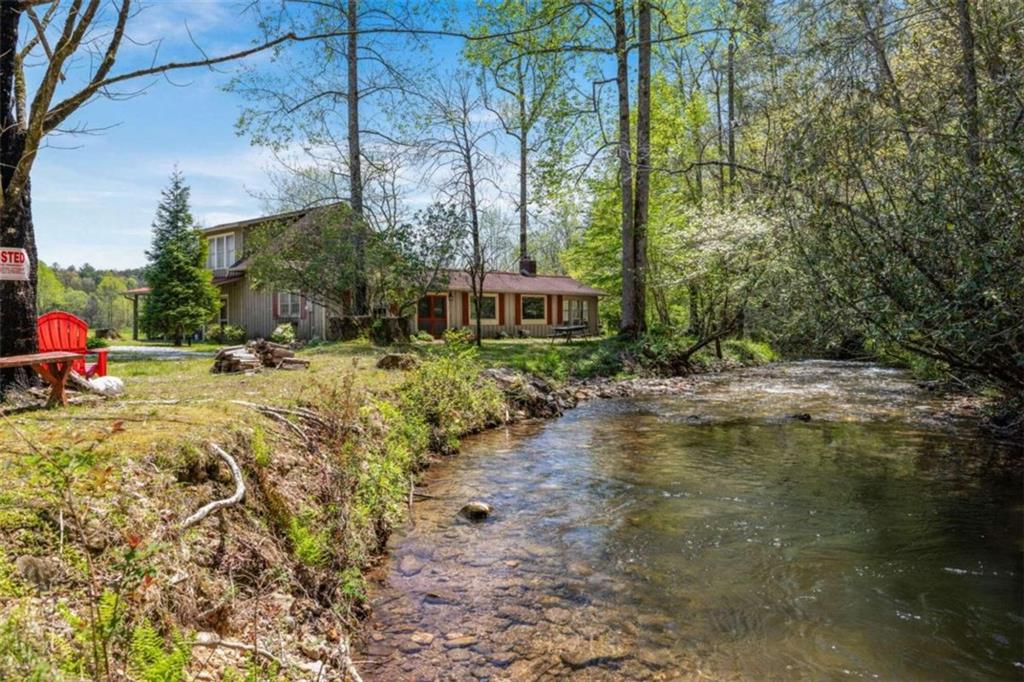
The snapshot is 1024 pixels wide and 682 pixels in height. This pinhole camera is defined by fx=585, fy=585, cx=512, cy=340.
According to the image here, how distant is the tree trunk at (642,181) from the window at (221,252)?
19591mm

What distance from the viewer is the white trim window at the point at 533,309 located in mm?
30828

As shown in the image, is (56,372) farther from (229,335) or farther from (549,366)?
(229,335)

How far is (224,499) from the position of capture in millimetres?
3736

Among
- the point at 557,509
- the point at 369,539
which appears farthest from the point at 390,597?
the point at 557,509

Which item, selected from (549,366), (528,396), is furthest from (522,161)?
(528,396)

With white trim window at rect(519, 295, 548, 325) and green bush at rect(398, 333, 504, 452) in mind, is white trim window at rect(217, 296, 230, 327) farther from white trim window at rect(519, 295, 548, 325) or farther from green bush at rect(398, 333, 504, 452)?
green bush at rect(398, 333, 504, 452)

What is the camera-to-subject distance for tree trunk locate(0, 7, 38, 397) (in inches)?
224

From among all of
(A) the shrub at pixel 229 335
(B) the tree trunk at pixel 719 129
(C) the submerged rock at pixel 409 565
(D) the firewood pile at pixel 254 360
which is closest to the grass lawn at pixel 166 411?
(D) the firewood pile at pixel 254 360

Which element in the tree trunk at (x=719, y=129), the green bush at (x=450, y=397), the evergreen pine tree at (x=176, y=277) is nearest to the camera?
the green bush at (x=450, y=397)

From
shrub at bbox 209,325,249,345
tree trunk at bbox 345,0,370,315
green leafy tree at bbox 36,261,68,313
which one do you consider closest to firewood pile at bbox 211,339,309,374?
tree trunk at bbox 345,0,370,315

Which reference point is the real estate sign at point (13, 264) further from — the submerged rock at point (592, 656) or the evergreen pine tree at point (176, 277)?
the evergreen pine tree at point (176, 277)

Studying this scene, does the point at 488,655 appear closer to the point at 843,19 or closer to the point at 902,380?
the point at 843,19

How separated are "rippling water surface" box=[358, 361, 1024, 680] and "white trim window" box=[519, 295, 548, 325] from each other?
22.3 meters

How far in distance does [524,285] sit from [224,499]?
2710 centimetres
